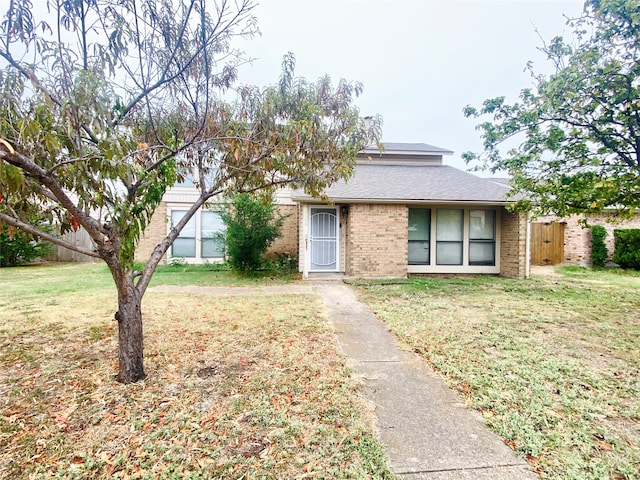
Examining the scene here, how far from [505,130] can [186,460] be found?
879 centimetres

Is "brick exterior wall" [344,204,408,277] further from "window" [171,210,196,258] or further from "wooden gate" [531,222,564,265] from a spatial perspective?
"wooden gate" [531,222,564,265]

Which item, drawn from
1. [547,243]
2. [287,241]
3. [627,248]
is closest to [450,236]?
[287,241]

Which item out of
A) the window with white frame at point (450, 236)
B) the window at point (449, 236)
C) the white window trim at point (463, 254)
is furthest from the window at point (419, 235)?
the window at point (449, 236)

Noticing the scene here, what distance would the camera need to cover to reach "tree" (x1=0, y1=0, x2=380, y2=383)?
2.47 metres

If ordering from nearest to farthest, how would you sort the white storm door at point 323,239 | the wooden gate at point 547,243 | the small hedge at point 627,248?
the white storm door at point 323,239 < the small hedge at point 627,248 < the wooden gate at point 547,243

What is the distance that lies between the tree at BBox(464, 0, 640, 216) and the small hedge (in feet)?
30.1

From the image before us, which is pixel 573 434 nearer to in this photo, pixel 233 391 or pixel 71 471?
pixel 233 391

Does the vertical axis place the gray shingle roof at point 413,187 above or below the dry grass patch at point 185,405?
above

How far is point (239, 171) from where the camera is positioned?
4316 millimetres

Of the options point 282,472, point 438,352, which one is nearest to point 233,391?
point 282,472

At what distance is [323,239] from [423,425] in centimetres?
834

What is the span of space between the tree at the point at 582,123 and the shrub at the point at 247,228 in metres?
6.78

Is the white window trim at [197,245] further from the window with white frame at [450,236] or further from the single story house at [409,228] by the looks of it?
the window with white frame at [450,236]

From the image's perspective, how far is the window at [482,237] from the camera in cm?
1118
